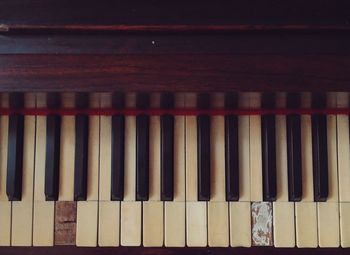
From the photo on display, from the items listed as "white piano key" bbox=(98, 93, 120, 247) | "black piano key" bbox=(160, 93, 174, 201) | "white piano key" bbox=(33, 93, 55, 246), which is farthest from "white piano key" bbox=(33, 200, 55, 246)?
"black piano key" bbox=(160, 93, 174, 201)

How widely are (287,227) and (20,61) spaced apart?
2.18ft

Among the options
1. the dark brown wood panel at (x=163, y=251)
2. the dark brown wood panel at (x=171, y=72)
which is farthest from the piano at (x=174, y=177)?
the dark brown wood panel at (x=171, y=72)

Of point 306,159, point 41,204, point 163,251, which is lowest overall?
point 163,251

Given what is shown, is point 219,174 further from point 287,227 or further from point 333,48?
point 333,48

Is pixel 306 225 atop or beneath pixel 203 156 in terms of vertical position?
beneath

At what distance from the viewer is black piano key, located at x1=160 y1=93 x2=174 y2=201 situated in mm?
1127

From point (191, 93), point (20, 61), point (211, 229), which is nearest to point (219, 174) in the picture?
point (211, 229)

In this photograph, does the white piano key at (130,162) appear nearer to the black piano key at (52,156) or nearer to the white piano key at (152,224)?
the white piano key at (152,224)

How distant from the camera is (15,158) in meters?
1.14

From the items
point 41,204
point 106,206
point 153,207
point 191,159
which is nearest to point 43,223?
point 41,204

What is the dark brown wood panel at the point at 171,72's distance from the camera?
960mm

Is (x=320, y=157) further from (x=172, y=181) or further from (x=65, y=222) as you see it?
(x=65, y=222)

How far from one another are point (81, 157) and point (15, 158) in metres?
0.15

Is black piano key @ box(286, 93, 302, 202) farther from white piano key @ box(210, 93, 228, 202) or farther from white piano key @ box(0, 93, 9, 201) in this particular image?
white piano key @ box(0, 93, 9, 201)
